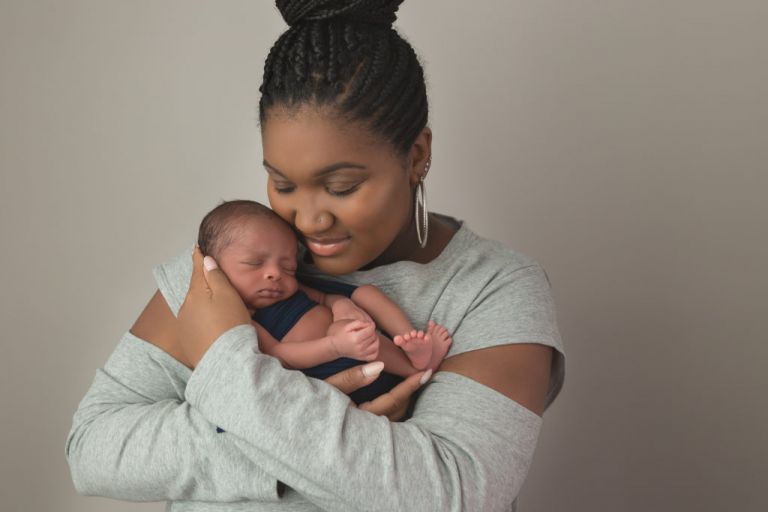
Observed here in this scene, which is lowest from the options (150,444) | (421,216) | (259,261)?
(150,444)

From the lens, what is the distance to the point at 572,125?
8.89 ft

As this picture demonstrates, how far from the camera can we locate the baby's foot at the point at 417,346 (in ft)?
5.58

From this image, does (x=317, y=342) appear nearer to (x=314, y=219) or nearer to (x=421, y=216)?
(x=314, y=219)

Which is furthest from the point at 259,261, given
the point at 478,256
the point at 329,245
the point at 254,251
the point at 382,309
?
the point at 478,256

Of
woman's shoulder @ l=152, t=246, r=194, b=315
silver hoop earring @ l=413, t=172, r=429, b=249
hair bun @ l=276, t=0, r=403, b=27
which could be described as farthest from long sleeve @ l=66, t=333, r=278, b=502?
hair bun @ l=276, t=0, r=403, b=27

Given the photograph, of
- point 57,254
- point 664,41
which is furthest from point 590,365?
point 57,254

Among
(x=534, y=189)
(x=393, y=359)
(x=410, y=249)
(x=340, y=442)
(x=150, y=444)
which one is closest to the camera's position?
(x=340, y=442)

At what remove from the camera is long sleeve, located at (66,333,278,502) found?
63.6 inches

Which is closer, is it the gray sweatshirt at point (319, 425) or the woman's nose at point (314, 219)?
the gray sweatshirt at point (319, 425)

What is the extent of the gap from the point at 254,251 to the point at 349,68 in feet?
1.37

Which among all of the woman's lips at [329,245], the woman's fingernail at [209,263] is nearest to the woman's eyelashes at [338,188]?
the woman's lips at [329,245]

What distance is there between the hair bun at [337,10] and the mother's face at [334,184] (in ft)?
0.69

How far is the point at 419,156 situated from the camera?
189 centimetres

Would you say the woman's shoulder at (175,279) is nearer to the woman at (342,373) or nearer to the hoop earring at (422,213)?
the woman at (342,373)
